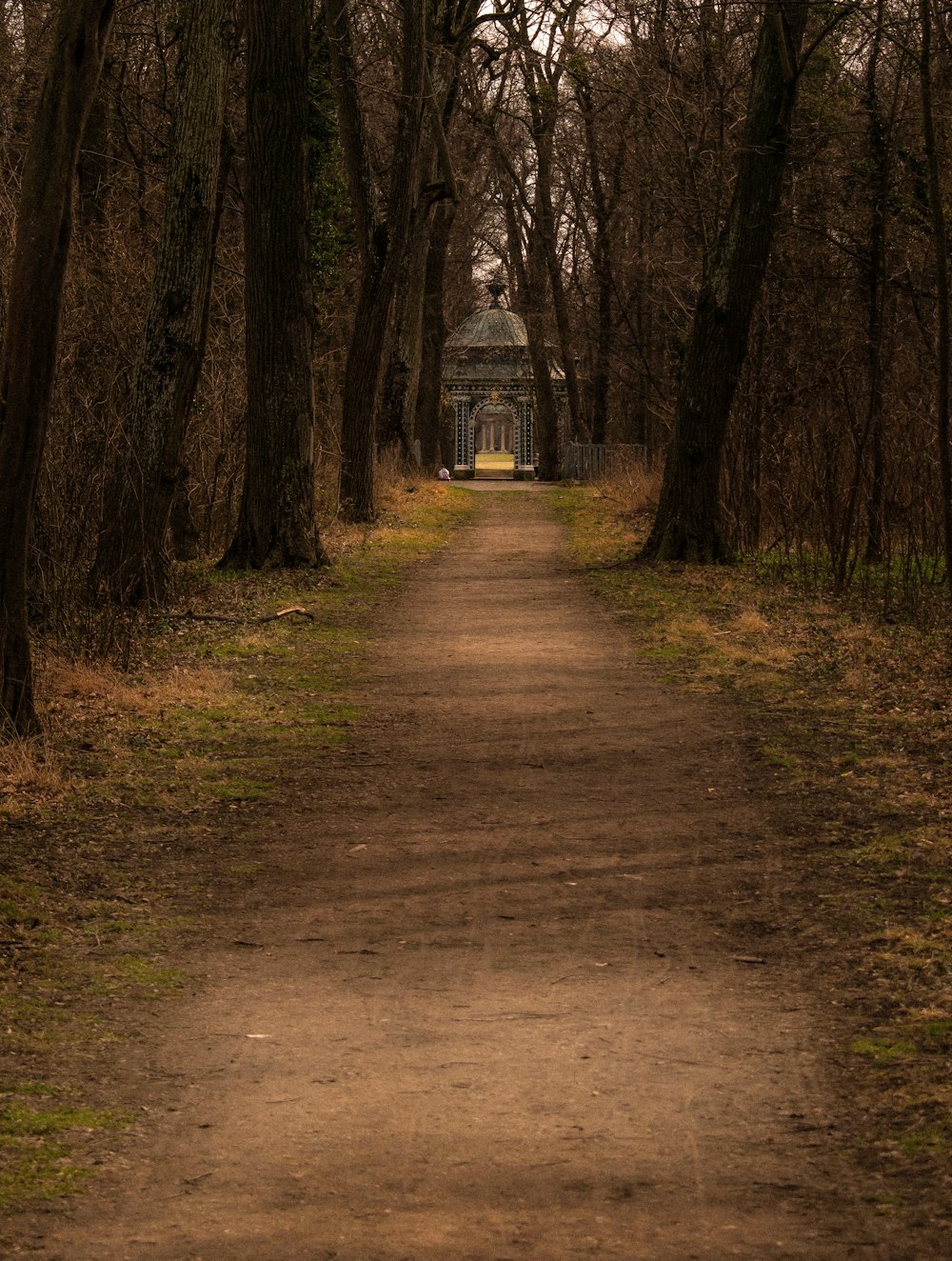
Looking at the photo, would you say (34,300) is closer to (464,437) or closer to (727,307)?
(727,307)

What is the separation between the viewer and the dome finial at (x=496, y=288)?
52.7m

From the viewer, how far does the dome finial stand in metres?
52.7

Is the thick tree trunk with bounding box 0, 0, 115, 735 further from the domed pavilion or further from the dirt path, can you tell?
the domed pavilion

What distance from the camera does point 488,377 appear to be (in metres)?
51.0

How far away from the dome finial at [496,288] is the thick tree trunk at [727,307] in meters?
35.8

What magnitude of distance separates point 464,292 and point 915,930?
56.0 m

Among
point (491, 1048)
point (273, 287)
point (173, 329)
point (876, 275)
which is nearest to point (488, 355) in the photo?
point (876, 275)

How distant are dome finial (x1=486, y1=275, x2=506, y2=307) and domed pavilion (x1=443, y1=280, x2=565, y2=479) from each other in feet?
2.92

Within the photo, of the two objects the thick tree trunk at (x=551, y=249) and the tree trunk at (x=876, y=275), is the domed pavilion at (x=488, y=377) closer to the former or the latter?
the thick tree trunk at (x=551, y=249)

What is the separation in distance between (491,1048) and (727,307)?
13.5 m

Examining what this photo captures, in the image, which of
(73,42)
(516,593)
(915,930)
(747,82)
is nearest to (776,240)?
(747,82)

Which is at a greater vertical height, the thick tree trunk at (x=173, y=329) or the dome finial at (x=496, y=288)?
the dome finial at (x=496, y=288)

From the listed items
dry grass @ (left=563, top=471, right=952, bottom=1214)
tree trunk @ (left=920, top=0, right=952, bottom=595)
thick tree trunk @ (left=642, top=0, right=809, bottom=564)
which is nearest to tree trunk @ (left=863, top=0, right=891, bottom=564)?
thick tree trunk @ (left=642, top=0, right=809, bottom=564)

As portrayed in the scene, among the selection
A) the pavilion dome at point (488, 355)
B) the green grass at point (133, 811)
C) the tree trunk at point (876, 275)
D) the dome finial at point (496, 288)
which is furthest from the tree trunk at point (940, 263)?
the dome finial at point (496, 288)
